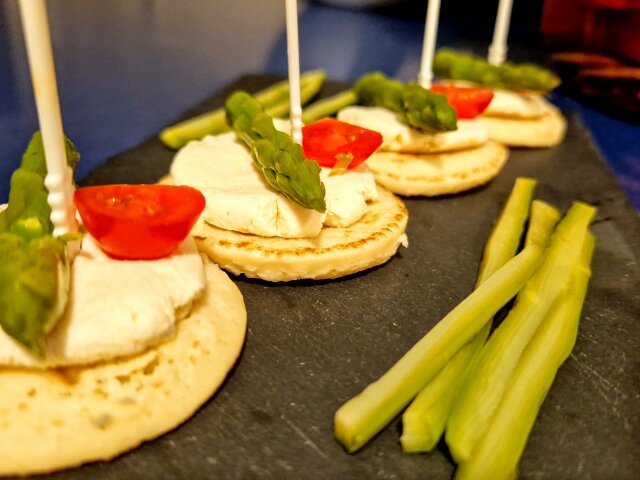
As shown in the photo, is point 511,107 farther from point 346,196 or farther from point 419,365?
point 419,365

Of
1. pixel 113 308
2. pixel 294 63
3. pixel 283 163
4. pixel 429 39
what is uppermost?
pixel 294 63

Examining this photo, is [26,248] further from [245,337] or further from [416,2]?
[416,2]

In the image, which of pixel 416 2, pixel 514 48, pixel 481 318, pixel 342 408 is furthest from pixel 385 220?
pixel 416 2

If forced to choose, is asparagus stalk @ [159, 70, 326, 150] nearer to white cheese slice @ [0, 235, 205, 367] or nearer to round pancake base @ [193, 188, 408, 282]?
round pancake base @ [193, 188, 408, 282]

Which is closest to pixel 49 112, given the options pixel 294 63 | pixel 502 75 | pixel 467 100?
pixel 294 63

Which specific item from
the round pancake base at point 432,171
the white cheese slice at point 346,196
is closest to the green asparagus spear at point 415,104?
the round pancake base at point 432,171

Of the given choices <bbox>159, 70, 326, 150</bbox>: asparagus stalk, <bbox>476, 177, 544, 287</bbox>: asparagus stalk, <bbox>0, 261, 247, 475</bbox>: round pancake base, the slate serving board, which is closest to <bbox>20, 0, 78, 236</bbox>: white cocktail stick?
<bbox>0, 261, 247, 475</bbox>: round pancake base
